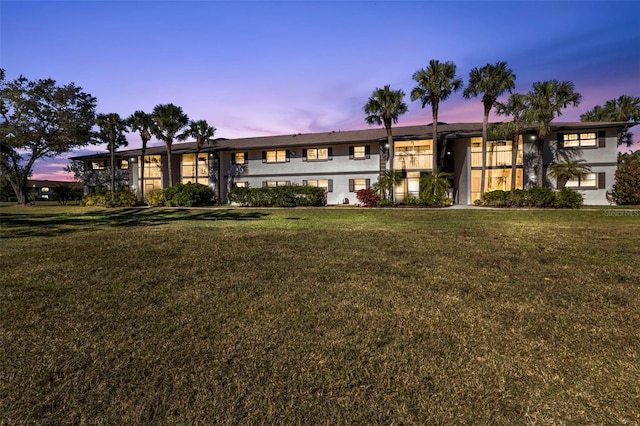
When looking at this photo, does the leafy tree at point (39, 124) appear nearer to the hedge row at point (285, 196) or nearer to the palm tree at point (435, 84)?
the hedge row at point (285, 196)

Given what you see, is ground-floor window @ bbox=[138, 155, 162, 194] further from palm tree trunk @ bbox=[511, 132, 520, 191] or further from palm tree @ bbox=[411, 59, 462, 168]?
palm tree trunk @ bbox=[511, 132, 520, 191]

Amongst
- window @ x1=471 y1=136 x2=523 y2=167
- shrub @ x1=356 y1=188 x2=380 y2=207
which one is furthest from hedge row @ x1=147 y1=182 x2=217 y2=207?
window @ x1=471 y1=136 x2=523 y2=167

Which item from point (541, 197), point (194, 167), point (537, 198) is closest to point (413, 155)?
point (537, 198)

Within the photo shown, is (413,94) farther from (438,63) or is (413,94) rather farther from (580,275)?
(580,275)

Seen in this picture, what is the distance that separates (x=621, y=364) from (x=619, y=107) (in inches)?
1817

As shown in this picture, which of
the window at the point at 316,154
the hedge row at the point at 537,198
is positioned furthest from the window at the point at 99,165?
the hedge row at the point at 537,198

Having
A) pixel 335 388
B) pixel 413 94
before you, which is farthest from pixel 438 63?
pixel 335 388

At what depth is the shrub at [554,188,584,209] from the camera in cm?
2169

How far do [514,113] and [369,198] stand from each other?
12.6 meters

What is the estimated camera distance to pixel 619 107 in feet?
116

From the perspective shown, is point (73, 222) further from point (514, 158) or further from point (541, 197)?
point (514, 158)

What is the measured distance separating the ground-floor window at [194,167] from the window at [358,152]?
15.8 metres

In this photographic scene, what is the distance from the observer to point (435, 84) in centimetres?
2492

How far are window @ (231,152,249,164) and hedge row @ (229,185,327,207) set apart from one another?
6.04 meters
